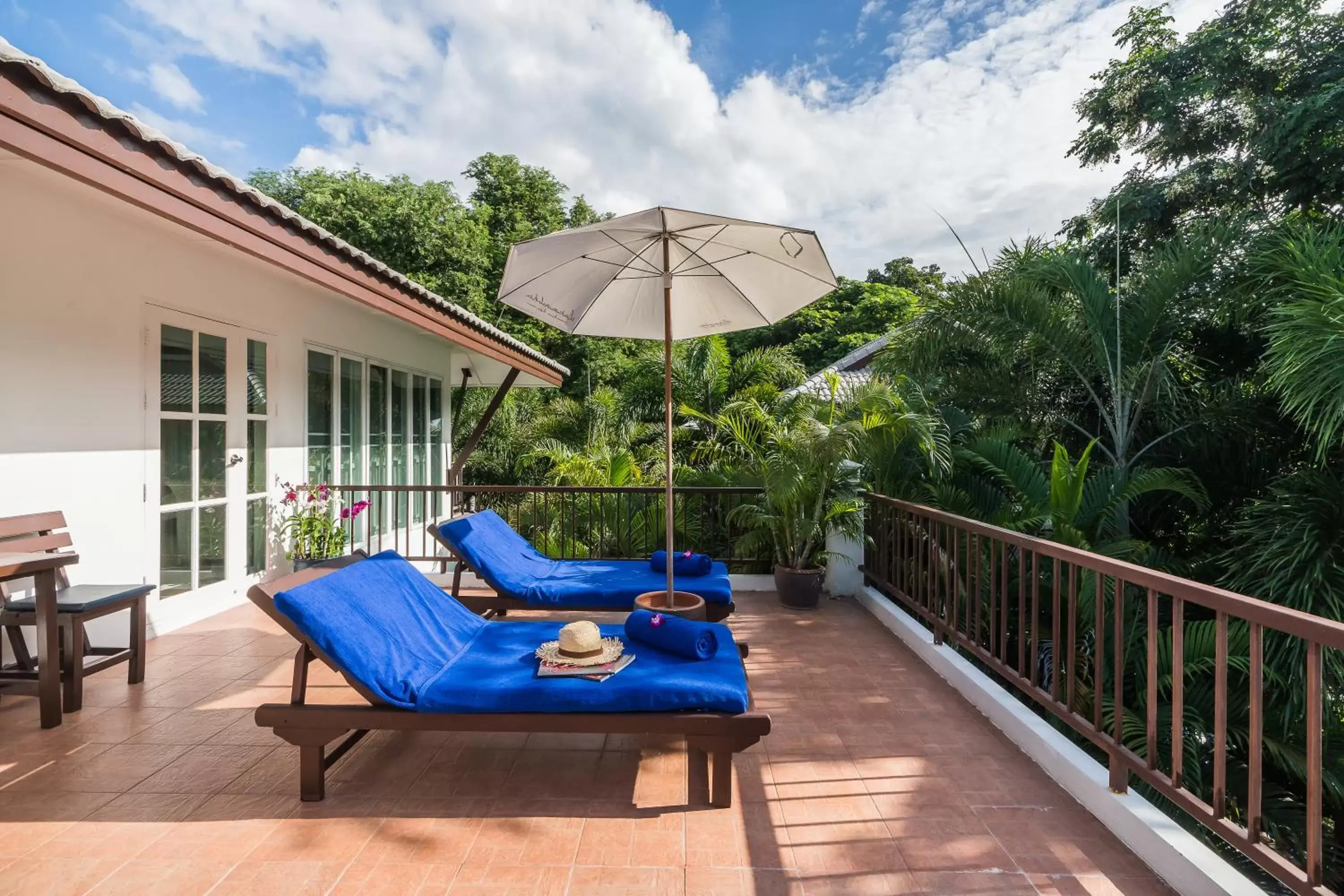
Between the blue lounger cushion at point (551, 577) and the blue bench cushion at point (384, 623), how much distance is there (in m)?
0.77

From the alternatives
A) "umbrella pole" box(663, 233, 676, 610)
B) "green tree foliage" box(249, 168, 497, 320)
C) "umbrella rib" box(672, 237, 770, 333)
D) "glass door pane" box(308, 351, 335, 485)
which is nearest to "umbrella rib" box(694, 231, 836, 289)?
"umbrella rib" box(672, 237, 770, 333)

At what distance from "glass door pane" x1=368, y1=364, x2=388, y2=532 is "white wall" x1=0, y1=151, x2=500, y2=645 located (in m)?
2.04

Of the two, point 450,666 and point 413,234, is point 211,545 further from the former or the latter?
point 413,234

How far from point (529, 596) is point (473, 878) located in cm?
231

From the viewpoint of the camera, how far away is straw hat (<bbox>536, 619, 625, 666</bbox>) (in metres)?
2.81

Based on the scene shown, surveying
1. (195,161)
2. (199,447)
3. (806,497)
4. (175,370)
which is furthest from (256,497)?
(806,497)

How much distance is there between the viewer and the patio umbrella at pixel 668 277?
3.43 m

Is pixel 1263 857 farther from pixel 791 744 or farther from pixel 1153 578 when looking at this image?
pixel 791 744

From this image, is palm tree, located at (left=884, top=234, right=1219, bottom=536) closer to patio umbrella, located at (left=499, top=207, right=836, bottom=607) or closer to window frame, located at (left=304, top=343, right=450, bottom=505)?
patio umbrella, located at (left=499, top=207, right=836, bottom=607)

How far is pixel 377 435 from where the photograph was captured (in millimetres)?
7746

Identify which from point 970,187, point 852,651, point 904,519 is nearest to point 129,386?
point 852,651

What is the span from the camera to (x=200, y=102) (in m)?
17.3

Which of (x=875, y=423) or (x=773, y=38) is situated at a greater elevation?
(x=773, y=38)

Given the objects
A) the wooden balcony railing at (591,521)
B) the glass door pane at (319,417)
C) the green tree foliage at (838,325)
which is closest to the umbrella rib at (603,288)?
the wooden balcony railing at (591,521)
